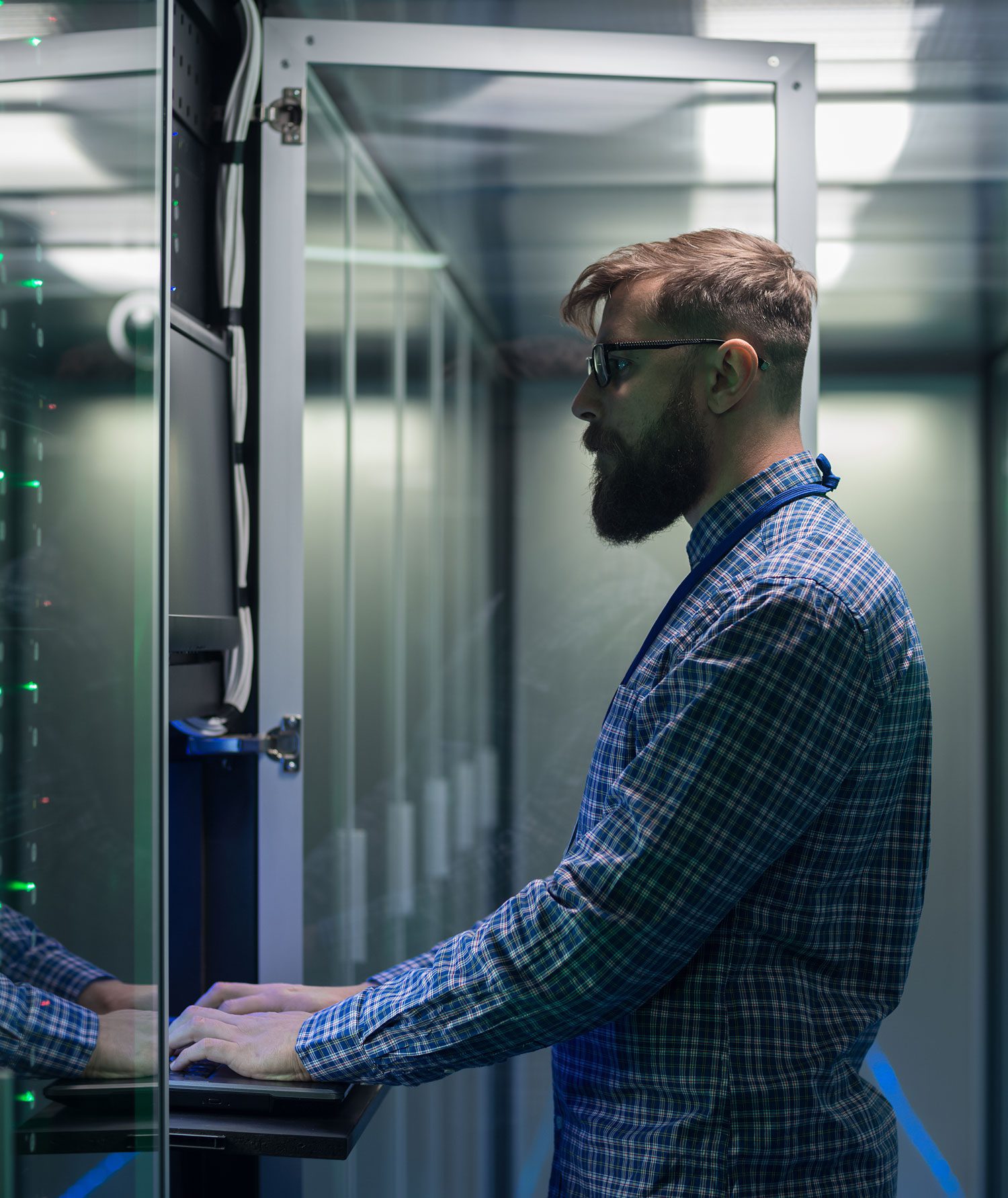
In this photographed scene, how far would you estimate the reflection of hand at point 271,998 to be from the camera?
4.24 feet

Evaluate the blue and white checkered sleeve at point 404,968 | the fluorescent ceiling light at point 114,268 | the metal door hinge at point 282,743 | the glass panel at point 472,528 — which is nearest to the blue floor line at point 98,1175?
the blue and white checkered sleeve at point 404,968

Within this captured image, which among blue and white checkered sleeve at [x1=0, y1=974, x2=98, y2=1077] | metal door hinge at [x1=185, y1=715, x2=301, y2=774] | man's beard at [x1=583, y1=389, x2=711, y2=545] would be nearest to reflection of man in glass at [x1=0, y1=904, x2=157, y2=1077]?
blue and white checkered sleeve at [x1=0, y1=974, x2=98, y2=1077]

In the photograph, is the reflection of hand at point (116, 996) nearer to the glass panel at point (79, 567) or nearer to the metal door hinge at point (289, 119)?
the glass panel at point (79, 567)

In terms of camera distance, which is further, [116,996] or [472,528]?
[472,528]

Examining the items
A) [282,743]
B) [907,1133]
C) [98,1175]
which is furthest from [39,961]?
[907,1133]

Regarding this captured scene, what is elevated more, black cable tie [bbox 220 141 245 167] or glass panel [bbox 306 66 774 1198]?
black cable tie [bbox 220 141 245 167]

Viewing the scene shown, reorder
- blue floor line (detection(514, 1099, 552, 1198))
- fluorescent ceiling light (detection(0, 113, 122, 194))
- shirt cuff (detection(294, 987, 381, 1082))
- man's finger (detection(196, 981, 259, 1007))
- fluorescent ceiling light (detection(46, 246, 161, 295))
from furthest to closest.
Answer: blue floor line (detection(514, 1099, 552, 1198)) → man's finger (detection(196, 981, 259, 1007)) → shirt cuff (detection(294, 987, 381, 1082)) → fluorescent ceiling light (detection(46, 246, 161, 295)) → fluorescent ceiling light (detection(0, 113, 122, 194))

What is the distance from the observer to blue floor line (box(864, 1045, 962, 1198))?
1.93 m

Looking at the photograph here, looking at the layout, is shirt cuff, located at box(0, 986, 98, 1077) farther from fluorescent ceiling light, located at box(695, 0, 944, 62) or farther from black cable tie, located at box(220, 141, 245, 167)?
fluorescent ceiling light, located at box(695, 0, 944, 62)

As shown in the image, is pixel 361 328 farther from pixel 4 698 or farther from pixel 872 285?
pixel 4 698

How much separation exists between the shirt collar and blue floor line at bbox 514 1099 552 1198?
1.18 m

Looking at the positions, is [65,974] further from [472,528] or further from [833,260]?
[833,260]

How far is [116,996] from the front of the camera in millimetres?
884

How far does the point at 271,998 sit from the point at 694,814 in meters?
0.61
